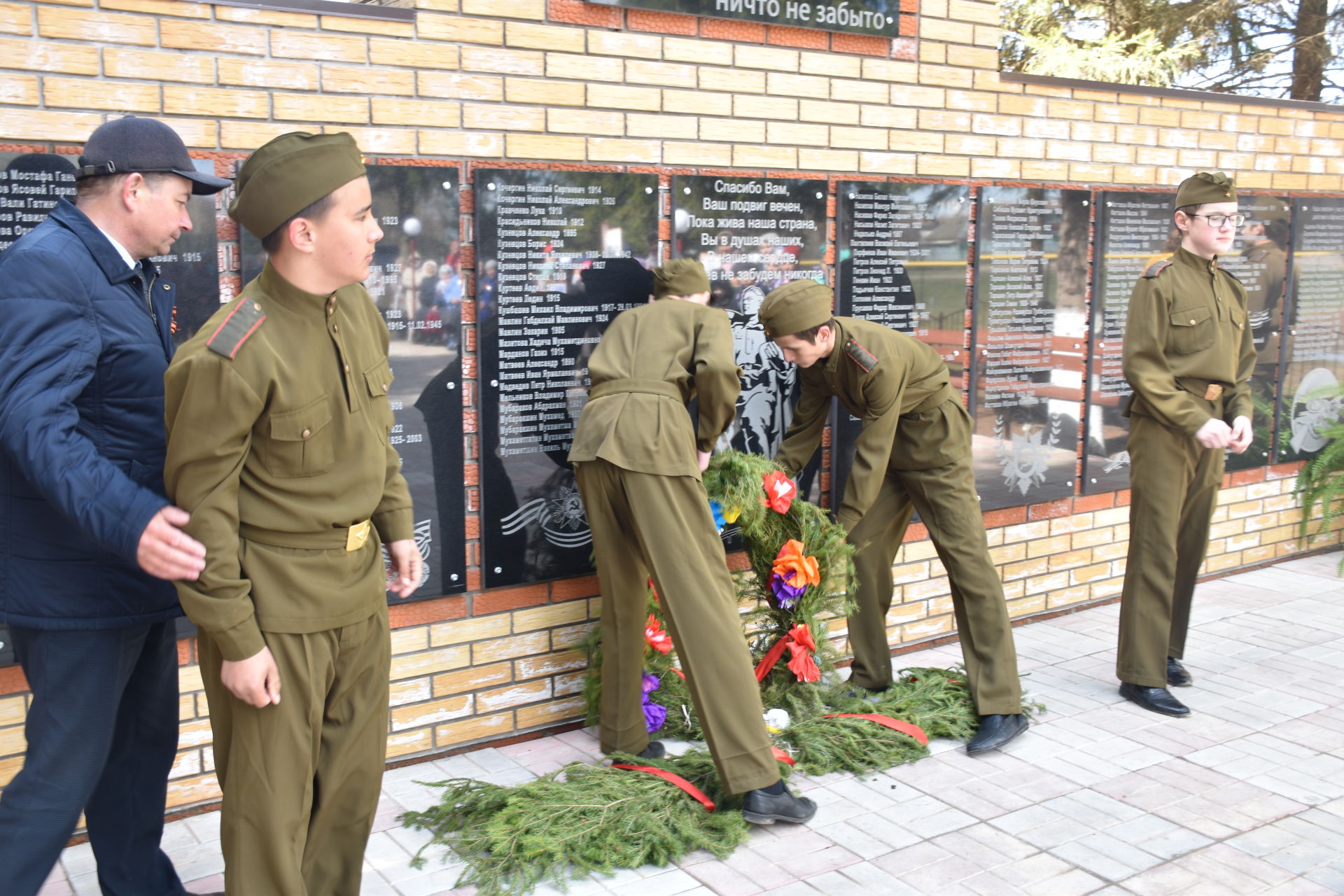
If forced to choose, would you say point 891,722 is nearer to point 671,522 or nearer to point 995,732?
point 995,732

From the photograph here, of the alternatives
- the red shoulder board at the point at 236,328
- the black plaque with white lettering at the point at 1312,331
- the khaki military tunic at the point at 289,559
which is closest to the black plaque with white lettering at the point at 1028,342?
the black plaque with white lettering at the point at 1312,331

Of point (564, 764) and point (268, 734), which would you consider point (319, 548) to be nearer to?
point (268, 734)

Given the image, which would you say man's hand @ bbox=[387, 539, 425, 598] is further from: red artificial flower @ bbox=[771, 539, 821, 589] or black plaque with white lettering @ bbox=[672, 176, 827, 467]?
black plaque with white lettering @ bbox=[672, 176, 827, 467]

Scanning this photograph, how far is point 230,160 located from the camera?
3803 millimetres

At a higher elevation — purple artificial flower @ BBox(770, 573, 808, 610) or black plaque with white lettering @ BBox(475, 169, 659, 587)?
black plaque with white lettering @ BBox(475, 169, 659, 587)

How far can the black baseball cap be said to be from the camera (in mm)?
2916

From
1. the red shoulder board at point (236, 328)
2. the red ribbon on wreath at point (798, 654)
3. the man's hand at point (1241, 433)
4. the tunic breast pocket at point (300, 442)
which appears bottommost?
the red ribbon on wreath at point (798, 654)

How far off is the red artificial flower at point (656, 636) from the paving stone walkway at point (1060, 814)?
48 centimetres

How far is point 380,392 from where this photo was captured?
9.50ft

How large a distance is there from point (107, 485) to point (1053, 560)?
5.00 m

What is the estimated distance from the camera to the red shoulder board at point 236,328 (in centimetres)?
250

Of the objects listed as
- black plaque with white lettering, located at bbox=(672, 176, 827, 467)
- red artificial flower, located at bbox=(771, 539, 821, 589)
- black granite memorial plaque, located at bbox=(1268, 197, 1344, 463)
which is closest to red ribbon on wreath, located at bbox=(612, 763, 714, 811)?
red artificial flower, located at bbox=(771, 539, 821, 589)

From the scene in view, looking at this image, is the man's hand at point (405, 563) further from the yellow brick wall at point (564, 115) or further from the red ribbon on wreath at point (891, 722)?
the red ribbon on wreath at point (891, 722)

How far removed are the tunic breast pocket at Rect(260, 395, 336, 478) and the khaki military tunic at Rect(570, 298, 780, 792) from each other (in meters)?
1.39
